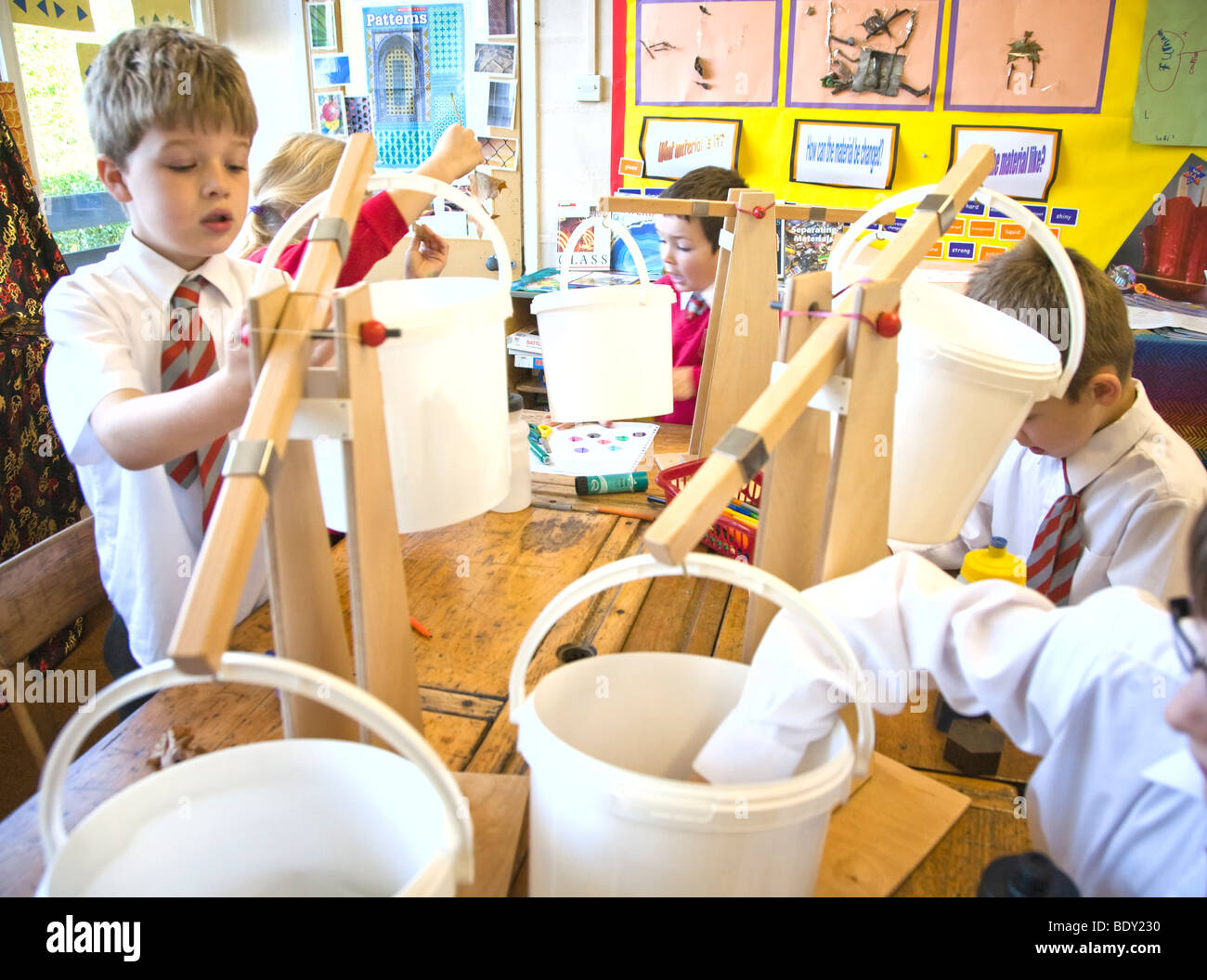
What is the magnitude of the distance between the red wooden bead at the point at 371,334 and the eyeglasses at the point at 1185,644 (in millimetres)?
675

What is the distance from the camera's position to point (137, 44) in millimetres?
1097

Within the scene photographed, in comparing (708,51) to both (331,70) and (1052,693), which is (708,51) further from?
(1052,693)

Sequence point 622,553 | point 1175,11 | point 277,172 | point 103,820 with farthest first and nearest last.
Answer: point 1175,11 → point 277,172 → point 622,553 → point 103,820

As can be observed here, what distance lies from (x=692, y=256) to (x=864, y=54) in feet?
5.49

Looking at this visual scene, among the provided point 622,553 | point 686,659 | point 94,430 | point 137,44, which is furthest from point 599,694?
point 137,44

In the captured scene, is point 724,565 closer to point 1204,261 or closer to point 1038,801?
point 1038,801

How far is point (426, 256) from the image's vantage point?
1639 millimetres

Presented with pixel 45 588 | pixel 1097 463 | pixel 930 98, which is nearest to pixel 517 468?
pixel 45 588

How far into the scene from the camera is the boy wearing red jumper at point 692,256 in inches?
82.8

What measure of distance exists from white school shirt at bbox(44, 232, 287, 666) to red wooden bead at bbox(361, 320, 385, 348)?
0.52 metres

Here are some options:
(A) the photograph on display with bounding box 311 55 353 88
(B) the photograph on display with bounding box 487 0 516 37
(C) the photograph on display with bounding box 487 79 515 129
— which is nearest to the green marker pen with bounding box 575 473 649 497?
(C) the photograph on display with bounding box 487 79 515 129

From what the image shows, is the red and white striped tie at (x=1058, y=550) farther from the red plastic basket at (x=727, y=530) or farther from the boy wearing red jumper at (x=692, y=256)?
the boy wearing red jumper at (x=692, y=256)

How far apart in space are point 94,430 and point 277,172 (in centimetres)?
113

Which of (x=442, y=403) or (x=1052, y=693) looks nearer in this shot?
(x=1052, y=693)
